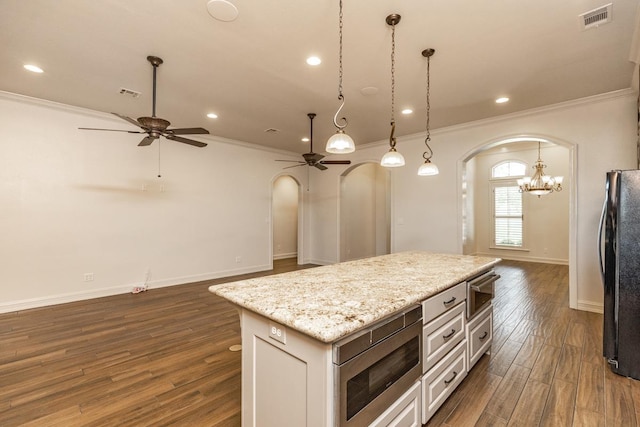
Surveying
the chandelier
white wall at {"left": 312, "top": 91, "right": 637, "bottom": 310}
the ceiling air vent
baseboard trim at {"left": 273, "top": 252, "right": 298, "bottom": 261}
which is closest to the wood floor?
white wall at {"left": 312, "top": 91, "right": 637, "bottom": 310}

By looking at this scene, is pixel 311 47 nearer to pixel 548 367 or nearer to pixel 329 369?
pixel 329 369

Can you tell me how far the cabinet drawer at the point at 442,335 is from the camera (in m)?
1.69

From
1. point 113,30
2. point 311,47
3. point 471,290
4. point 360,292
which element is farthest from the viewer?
point 311,47

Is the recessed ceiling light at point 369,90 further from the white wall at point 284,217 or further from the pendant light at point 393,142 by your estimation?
the white wall at point 284,217

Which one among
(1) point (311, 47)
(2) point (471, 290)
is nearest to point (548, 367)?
(2) point (471, 290)

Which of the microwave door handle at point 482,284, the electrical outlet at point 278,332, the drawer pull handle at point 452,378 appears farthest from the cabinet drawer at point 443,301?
the electrical outlet at point 278,332

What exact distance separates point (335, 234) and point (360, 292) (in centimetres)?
556

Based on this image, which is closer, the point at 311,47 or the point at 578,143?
the point at 311,47

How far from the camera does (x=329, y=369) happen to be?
112 centimetres

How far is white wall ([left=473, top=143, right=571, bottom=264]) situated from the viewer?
744 centimetres

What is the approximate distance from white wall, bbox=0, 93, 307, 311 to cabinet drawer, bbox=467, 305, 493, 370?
4.94 metres

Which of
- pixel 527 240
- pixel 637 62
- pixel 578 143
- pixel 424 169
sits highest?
pixel 637 62

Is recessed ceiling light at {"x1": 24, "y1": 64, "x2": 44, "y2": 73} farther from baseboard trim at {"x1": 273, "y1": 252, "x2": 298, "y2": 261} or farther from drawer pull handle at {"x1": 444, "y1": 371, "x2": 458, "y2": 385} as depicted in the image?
baseboard trim at {"x1": 273, "y1": 252, "x2": 298, "y2": 261}

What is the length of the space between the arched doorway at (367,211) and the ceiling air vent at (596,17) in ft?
17.5
